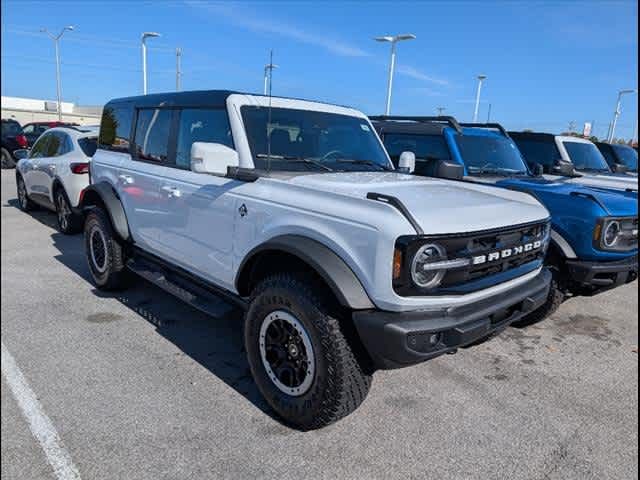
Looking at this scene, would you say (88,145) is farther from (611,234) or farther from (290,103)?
(611,234)

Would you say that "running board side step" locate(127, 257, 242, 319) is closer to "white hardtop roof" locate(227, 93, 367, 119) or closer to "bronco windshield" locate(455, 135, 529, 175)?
"white hardtop roof" locate(227, 93, 367, 119)

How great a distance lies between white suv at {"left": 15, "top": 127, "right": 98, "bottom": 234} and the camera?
6836 mm

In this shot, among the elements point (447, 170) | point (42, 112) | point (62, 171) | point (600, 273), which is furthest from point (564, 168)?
point (42, 112)

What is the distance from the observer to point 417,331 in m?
2.32

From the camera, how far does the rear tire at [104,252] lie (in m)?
4.61

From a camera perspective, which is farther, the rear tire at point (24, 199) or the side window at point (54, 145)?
the rear tire at point (24, 199)

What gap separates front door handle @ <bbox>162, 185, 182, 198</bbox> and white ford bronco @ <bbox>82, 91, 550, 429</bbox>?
2 centimetres

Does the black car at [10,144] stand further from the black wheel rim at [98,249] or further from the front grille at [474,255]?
the front grille at [474,255]

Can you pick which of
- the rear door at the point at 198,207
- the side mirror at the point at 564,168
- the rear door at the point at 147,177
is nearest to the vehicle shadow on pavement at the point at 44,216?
the rear door at the point at 147,177

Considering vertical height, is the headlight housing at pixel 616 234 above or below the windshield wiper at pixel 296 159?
below

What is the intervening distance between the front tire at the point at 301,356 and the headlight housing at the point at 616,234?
2.86 m

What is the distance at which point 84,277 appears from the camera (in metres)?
5.35

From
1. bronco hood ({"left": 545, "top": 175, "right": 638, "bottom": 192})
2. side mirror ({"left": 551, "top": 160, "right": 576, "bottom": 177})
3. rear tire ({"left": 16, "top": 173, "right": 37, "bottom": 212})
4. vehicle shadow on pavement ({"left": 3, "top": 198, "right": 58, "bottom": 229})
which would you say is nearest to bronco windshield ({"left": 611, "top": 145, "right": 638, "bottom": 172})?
bronco hood ({"left": 545, "top": 175, "right": 638, "bottom": 192})

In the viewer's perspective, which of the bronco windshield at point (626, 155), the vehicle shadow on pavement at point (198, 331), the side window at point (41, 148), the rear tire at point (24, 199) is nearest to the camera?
the vehicle shadow on pavement at point (198, 331)
